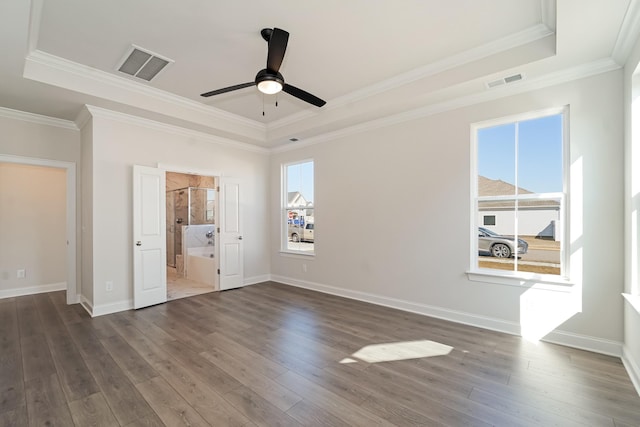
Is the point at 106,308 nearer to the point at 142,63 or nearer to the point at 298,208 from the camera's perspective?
the point at 142,63

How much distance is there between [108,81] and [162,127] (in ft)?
3.27

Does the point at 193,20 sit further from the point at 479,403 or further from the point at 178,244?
the point at 178,244

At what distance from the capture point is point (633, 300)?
2.36 m

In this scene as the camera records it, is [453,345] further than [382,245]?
No

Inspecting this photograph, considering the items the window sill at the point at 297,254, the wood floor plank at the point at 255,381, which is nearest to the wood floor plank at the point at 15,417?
the wood floor plank at the point at 255,381

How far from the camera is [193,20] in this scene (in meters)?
2.54

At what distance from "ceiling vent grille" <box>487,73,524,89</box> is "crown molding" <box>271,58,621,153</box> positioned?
9cm

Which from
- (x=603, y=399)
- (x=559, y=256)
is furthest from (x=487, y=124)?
(x=603, y=399)

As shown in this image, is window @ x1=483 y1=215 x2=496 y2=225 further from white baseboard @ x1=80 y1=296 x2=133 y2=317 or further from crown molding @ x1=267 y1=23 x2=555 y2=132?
white baseboard @ x1=80 y1=296 x2=133 y2=317

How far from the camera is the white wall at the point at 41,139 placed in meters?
3.94

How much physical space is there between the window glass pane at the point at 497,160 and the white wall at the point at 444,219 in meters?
0.18

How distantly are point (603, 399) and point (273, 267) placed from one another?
4.97 meters

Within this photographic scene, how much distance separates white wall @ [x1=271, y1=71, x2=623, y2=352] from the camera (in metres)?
2.75

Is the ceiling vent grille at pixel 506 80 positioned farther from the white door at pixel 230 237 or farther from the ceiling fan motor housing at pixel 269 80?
the white door at pixel 230 237
